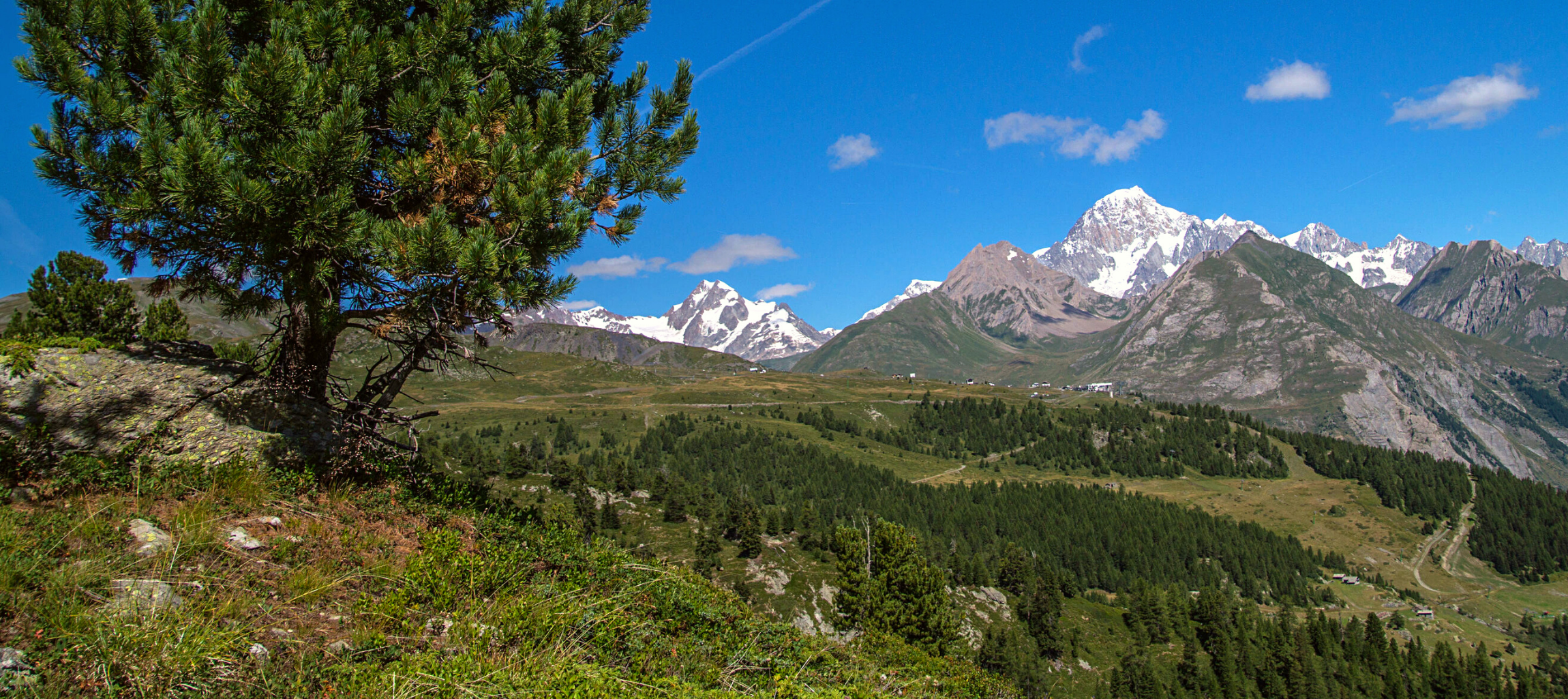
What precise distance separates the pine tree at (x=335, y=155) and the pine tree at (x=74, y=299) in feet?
83.2

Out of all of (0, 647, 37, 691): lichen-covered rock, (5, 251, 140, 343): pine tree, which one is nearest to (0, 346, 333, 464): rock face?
(0, 647, 37, 691): lichen-covered rock

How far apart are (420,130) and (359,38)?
5.22 feet

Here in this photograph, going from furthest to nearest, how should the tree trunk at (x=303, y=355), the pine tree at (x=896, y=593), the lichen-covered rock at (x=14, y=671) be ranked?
the pine tree at (x=896, y=593)
the tree trunk at (x=303, y=355)
the lichen-covered rock at (x=14, y=671)

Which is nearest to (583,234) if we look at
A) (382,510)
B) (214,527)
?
(382,510)

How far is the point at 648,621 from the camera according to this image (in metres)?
9.48

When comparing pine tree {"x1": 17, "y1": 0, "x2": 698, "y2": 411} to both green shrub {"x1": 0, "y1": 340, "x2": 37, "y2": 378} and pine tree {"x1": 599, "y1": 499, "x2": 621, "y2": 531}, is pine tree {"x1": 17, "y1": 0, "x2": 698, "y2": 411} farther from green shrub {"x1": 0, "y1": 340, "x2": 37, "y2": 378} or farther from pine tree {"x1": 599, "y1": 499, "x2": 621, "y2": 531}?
pine tree {"x1": 599, "y1": 499, "x2": 621, "y2": 531}

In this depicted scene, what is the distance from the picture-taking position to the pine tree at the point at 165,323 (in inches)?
1097

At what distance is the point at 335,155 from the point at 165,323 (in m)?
29.7

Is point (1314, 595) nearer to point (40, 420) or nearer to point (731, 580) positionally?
point (731, 580)

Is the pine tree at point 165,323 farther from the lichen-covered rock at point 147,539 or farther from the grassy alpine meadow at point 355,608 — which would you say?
the lichen-covered rock at point 147,539

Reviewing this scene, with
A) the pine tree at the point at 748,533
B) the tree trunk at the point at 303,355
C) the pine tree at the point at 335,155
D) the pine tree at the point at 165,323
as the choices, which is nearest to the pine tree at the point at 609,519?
the pine tree at the point at 748,533

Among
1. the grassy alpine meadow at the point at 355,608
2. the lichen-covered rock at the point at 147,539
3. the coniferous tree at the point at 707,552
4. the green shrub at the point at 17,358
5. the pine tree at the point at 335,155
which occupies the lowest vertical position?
the coniferous tree at the point at 707,552

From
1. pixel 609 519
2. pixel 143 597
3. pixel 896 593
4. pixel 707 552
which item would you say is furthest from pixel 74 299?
pixel 609 519

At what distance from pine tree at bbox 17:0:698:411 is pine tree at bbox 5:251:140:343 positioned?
83.2 feet
